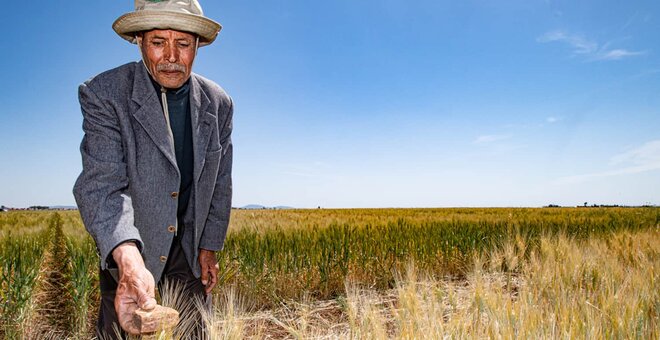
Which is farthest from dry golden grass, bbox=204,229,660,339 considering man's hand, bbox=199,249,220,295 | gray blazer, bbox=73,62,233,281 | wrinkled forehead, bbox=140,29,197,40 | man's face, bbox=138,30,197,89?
wrinkled forehead, bbox=140,29,197,40

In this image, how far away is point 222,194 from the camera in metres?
2.15

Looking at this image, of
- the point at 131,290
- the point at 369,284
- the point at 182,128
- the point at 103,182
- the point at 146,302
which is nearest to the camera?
the point at 146,302

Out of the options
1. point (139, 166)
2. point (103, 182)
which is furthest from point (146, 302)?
point (139, 166)

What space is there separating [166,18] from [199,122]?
49cm

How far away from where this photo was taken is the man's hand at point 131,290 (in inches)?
42.6

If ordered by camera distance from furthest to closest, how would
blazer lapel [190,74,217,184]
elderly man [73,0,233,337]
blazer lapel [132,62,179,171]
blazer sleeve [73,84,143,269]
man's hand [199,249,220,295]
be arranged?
man's hand [199,249,220,295] < blazer lapel [190,74,217,184] < blazer lapel [132,62,179,171] < elderly man [73,0,233,337] < blazer sleeve [73,84,143,269]

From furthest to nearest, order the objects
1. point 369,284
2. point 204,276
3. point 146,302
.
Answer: point 369,284, point 204,276, point 146,302

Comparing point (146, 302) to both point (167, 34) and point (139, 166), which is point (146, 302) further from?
point (167, 34)

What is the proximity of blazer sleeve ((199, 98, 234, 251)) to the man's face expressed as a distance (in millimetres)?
473

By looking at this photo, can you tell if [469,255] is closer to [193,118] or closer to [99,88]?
[193,118]

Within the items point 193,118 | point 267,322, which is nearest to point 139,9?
point 193,118

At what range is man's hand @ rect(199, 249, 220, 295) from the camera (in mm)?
2135

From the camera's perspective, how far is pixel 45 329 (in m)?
3.69

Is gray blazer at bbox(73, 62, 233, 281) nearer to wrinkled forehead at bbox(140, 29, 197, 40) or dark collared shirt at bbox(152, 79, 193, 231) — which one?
dark collared shirt at bbox(152, 79, 193, 231)
